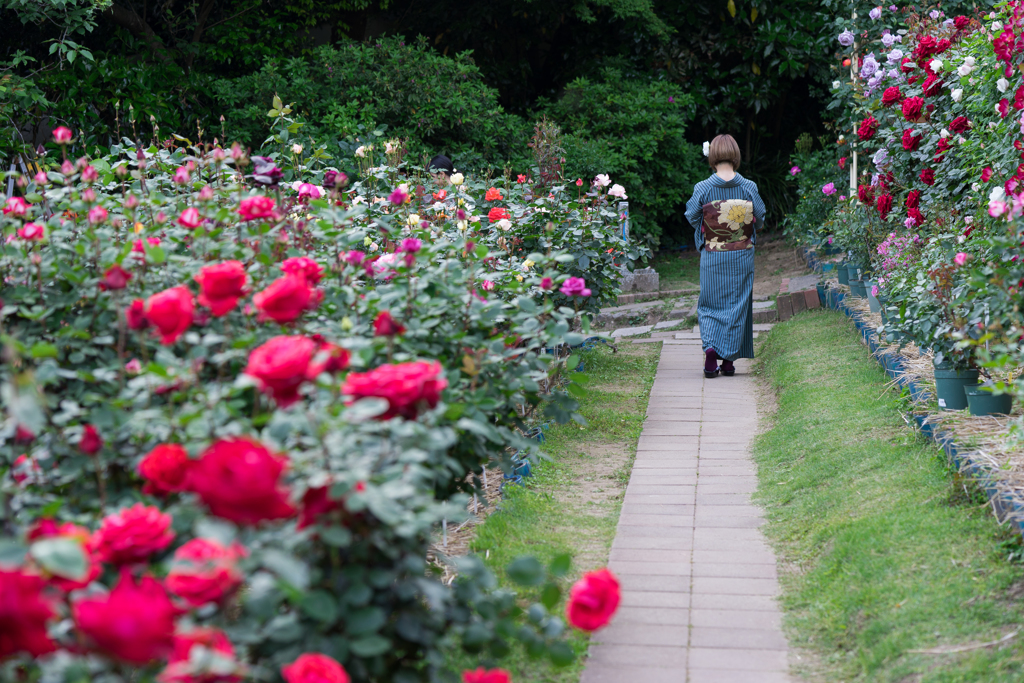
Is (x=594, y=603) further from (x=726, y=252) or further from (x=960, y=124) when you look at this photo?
(x=726, y=252)

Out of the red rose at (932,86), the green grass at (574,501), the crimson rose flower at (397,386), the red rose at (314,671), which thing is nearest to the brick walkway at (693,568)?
the green grass at (574,501)

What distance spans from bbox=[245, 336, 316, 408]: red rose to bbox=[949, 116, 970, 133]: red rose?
394 centimetres

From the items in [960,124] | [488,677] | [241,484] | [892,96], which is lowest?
[488,677]

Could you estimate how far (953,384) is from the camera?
345cm

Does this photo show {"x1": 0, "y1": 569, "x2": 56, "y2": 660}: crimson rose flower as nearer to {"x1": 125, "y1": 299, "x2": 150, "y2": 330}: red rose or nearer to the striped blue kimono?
{"x1": 125, "y1": 299, "x2": 150, "y2": 330}: red rose

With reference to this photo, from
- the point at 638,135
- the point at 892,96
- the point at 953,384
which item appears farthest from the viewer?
the point at 638,135

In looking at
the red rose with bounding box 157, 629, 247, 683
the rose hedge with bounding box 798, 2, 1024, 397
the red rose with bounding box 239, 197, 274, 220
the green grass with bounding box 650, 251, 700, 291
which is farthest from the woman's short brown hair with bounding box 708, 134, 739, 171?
the red rose with bounding box 157, 629, 247, 683

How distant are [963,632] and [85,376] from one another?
2.01 meters

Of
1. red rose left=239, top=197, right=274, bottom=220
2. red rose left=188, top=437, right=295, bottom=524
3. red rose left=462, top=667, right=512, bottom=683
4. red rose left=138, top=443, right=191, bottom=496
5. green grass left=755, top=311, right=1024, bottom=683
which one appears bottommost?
green grass left=755, top=311, right=1024, bottom=683

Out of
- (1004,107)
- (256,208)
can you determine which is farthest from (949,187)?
(256,208)

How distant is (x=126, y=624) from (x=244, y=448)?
233 mm

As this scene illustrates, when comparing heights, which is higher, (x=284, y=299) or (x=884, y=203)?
(x=884, y=203)

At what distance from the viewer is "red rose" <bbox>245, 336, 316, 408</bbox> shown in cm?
127

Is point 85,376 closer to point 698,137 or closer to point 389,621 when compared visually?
point 389,621
